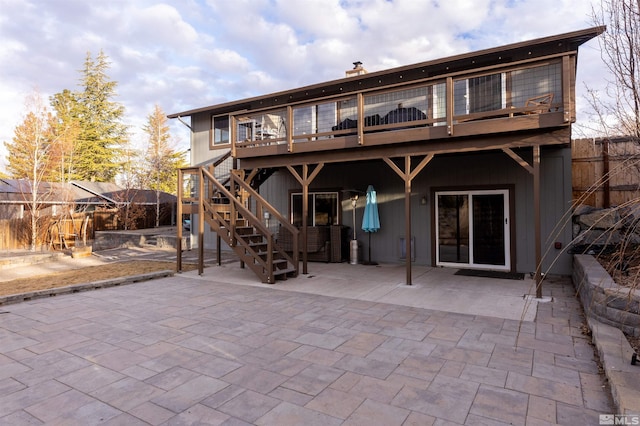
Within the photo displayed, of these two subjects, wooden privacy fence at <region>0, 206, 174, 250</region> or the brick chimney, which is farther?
wooden privacy fence at <region>0, 206, 174, 250</region>

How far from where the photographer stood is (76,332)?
4.05 meters

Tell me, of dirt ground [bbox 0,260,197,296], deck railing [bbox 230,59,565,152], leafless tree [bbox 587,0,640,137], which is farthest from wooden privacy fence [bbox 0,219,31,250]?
leafless tree [bbox 587,0,640,137]

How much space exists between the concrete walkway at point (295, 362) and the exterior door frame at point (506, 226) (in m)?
2.10

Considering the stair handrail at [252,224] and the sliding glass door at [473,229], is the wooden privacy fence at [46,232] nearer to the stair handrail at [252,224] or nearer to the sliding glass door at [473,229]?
the stair handrail at [252,224]

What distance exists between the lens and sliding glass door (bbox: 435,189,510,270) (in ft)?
25.5

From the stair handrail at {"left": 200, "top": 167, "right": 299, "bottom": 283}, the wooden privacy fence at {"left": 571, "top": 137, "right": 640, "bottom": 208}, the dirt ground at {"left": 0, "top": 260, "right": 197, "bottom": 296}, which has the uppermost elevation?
the wooden privacy fence at {"left": 571, "top": 137, "right": 640, "bottom": 208}

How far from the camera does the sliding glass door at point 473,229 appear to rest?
25.5 feet

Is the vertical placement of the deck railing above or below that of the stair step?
above

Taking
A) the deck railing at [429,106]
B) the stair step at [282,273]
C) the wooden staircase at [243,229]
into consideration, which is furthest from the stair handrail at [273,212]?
the deck railing at [429,106]

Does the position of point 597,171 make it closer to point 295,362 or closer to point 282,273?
point 282,273

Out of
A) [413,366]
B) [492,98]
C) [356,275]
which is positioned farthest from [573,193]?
[413,366]

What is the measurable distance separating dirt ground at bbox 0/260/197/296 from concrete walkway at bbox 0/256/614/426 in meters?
1.39

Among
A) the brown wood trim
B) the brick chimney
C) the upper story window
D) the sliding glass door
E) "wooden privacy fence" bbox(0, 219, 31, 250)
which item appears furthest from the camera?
"wooden privacy fence" bbox(0, 219, 31, 250)

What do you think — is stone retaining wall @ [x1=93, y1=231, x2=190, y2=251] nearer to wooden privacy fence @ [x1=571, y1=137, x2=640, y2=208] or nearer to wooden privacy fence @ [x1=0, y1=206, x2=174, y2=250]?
wooden privacy fence @ [x1=0, y1=206, x2=174, y2=250]
